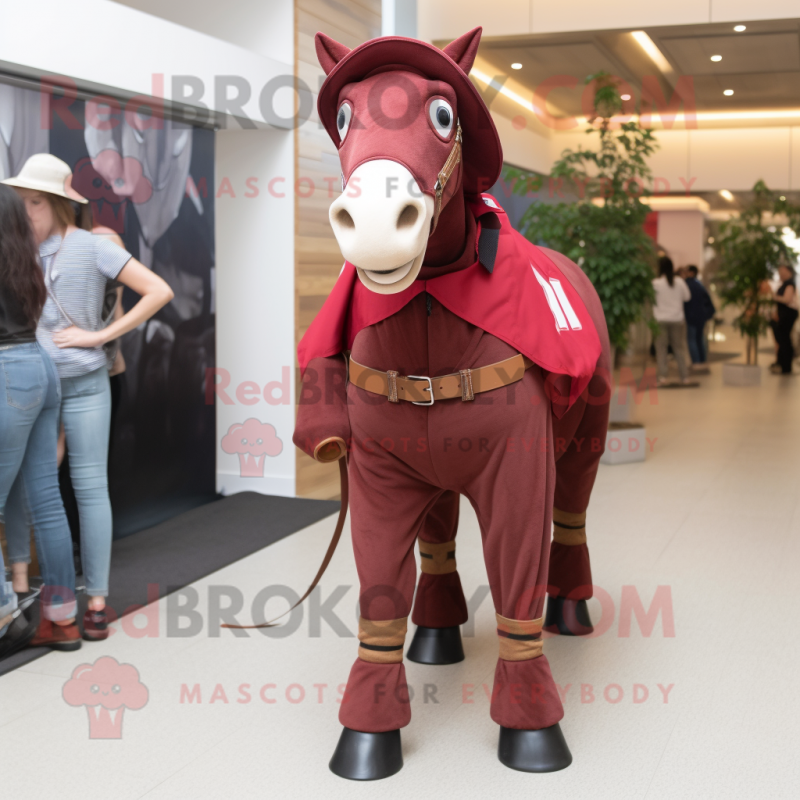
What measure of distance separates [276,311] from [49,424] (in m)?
2.17

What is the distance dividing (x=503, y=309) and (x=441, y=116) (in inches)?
18.2

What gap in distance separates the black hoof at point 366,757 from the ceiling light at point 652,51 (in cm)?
626

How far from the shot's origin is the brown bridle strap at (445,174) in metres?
1.65

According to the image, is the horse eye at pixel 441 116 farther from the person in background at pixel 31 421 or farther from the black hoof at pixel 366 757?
the person in background at pixel 31 421

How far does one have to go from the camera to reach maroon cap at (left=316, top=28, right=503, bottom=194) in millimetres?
1693

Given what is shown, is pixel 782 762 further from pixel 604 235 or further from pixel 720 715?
pixel 604 235

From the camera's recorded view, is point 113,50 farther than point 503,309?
Yes

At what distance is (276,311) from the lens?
196 inches

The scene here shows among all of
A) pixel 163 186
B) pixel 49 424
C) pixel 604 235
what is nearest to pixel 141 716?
pixel 49 424

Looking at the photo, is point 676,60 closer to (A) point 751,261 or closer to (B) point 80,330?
(A) point 751,261

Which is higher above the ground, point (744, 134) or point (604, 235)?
point (744, 134)

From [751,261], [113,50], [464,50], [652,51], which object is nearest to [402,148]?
[464,50]

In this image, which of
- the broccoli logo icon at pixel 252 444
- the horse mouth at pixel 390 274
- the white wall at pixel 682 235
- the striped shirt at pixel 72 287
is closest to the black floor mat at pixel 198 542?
the broccoli logo icon at pixel 252 444

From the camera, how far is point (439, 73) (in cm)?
171
